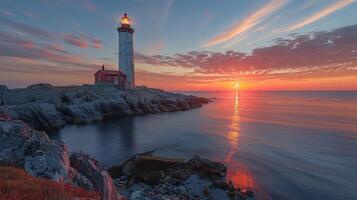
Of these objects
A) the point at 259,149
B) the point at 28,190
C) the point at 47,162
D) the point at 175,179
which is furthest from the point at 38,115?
the point at 28,190

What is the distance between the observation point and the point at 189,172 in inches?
662

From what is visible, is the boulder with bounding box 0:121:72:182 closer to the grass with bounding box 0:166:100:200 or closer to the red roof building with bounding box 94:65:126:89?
the grass with bounding box 0:166:100:200

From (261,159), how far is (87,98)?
39.1 metres

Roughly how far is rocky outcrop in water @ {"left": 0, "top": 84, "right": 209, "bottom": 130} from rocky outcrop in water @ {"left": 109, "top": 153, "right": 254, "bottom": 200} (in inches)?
980

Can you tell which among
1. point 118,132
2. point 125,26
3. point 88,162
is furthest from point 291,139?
point 125,26

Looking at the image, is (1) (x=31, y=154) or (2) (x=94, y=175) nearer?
(1) (x=31, y=154)

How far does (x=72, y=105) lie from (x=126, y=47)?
66.7ft

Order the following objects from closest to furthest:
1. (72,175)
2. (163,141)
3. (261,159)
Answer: (72,175)
(261,159)
(163,141)

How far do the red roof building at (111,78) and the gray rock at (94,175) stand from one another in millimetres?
50526

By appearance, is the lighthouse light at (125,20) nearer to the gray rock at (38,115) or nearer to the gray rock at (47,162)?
the gray rock at (38,115)

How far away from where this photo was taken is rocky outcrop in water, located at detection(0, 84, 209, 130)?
119 ft

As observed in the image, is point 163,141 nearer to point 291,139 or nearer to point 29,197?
point 291,139

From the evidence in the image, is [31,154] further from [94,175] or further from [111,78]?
[111,78]

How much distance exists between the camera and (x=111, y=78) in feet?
194
